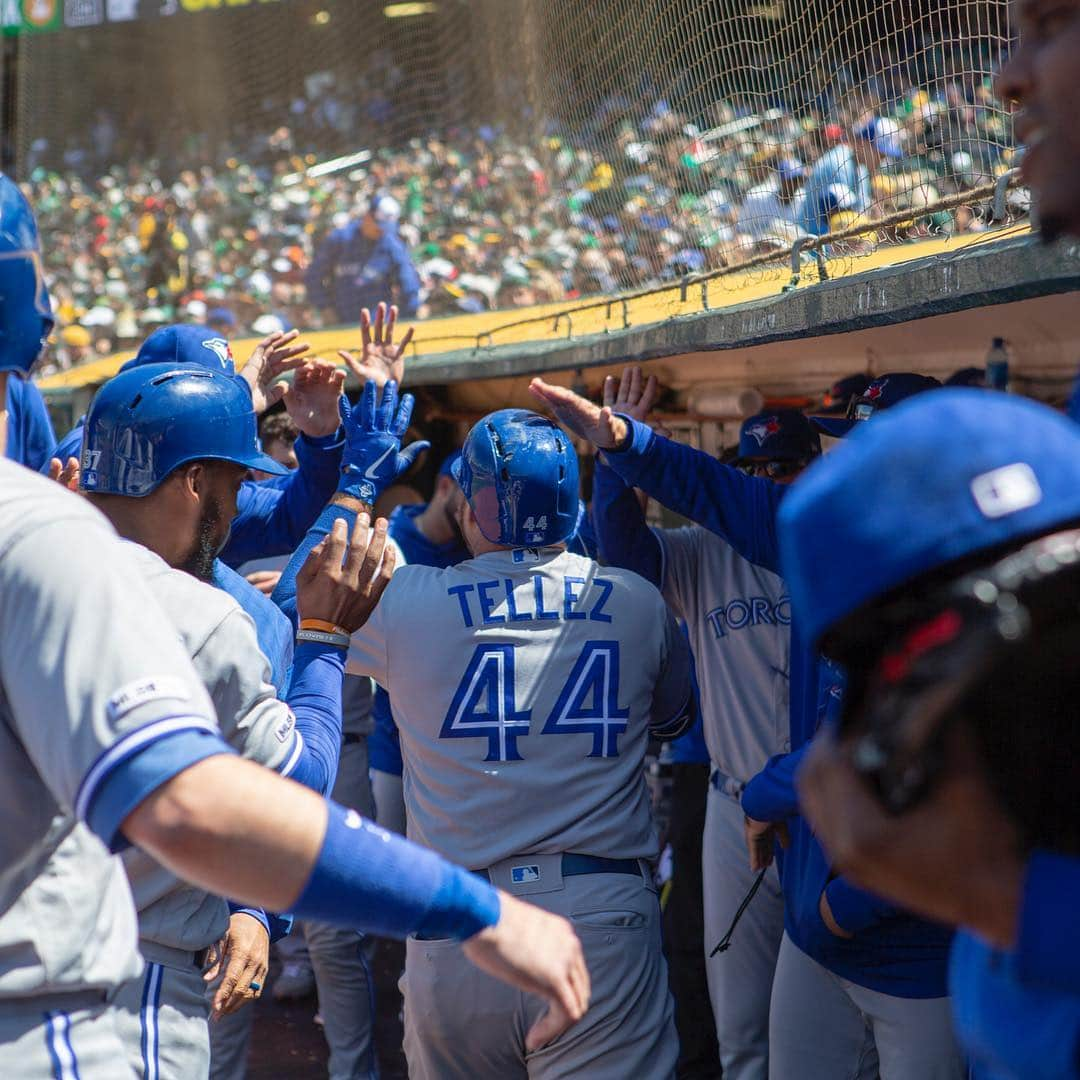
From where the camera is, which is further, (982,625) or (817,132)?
(817,132)

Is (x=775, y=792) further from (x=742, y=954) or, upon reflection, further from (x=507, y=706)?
(x=742, y=954)

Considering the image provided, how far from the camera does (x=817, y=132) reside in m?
5.83

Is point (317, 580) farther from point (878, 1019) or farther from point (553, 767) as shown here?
point (878, 1019)

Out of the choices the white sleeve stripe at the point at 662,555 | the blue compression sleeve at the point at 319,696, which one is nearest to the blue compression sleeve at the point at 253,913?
the blue compression sleeve at the point at 319,696

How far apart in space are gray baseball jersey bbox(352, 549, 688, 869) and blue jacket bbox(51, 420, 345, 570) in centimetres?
80

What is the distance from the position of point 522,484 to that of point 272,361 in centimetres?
120

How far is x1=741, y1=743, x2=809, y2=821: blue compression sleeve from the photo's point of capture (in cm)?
242

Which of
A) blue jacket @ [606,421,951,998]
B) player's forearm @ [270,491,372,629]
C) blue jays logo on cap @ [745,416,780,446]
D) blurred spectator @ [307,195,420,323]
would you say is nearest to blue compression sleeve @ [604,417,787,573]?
blue jacket @ [606,421,951,998]

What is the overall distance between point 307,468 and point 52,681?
217 cm

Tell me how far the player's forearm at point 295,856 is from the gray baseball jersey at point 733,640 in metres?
1.98

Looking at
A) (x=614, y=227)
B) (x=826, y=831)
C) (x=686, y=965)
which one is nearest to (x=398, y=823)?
(x=686, y=965)

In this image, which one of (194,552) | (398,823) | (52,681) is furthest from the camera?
(398,823)

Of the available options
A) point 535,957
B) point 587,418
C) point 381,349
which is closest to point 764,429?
point 587,418

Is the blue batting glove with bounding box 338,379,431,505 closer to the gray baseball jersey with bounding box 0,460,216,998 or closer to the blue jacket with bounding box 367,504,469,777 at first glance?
the gray baseball jersey with bounding box 0,460,216,998
